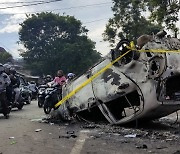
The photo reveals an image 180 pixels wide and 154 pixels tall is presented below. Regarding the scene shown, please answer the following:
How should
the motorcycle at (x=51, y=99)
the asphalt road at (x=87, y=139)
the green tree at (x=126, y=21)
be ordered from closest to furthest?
the asphalt road at (x=87, y=139), the motorcycle at (x=51, y=99), the green tree at (x=126, y=21)

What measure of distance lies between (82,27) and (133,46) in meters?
40.4

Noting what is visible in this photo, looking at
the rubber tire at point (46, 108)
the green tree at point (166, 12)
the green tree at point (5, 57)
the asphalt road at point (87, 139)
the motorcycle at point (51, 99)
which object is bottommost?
the asphalt road at point (87, 139)

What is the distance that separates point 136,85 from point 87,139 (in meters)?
1.59

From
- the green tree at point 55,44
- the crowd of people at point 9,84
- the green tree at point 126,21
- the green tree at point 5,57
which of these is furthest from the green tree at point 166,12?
the green tree at point 5,57

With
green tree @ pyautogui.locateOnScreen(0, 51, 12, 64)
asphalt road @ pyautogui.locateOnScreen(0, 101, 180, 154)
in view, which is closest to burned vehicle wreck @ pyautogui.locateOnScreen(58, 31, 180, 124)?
asphalt road @ pyautogui.locateOnScreen(0, 101, 180, 154)

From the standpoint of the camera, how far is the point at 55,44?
1767 inches

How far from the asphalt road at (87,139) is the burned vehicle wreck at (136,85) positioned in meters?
0.42

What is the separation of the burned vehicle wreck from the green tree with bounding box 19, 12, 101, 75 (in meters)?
35.0

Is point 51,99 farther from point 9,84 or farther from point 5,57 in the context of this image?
point 5,57

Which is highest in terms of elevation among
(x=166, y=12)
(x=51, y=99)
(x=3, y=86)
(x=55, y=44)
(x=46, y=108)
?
(x=55, y=44)

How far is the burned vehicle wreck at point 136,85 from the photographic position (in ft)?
23.3

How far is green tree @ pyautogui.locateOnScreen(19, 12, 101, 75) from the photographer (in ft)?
145

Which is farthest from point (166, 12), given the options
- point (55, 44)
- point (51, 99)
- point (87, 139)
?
point (55, 44)

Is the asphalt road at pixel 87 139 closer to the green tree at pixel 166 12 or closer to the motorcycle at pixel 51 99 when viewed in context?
the motorcycle at pixel 51 99
